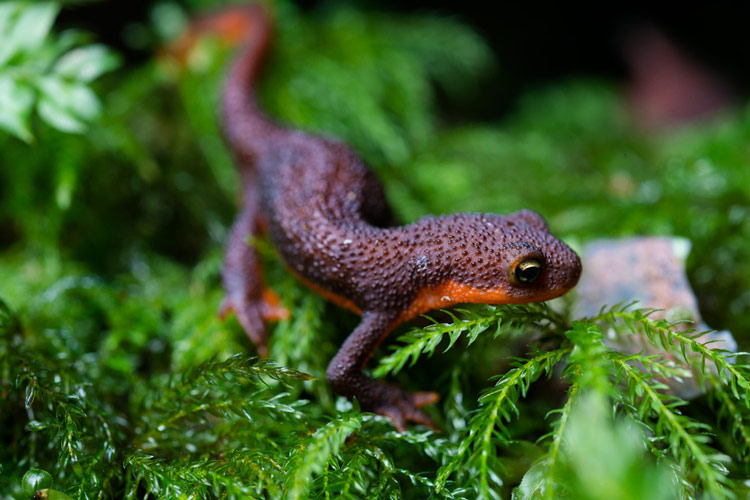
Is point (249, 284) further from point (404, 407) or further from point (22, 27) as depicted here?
point (22, 27)

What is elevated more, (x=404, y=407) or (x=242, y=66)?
(x=242, y=66)

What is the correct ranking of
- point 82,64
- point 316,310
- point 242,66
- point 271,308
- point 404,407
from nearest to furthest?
point 404,407 → point 316,310 → point 271,308 → point 82,64 → point 242,66

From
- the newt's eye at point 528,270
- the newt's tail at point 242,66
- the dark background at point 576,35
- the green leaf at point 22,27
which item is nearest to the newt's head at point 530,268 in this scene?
the newt's eye at point 528,270

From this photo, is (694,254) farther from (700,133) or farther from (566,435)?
(700,133)

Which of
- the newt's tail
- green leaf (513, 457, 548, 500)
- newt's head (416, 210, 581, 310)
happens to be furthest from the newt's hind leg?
A: green leaf (513, 457, 548, 500)

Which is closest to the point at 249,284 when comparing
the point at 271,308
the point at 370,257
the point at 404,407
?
the point at 271,308

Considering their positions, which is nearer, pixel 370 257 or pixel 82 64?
pixel 370 257

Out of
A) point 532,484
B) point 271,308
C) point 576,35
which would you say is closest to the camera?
point 532,484

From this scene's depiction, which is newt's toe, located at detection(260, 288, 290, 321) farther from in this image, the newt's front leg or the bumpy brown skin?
the newt's front leg
